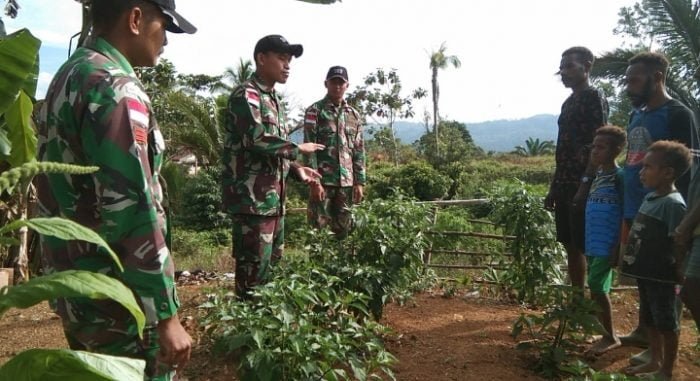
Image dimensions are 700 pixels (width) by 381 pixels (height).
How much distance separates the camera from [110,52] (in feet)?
4.96

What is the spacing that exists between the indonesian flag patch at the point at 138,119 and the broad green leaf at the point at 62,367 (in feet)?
2.28

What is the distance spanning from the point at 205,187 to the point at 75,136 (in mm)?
15047

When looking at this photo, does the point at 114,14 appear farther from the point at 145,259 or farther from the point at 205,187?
the point at 205,187

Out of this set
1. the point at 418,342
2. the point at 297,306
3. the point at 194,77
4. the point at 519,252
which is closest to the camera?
the point at 297,306

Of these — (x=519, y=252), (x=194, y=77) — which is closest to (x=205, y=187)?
(x=194, y=77)

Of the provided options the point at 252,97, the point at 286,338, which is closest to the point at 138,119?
the point at 286,338

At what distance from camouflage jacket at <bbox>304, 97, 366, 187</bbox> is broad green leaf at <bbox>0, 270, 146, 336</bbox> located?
142 inches

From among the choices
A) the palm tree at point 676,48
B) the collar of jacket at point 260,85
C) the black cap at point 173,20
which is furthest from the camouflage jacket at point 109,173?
the palm tree at point 676,48

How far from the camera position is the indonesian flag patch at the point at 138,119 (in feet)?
4.65

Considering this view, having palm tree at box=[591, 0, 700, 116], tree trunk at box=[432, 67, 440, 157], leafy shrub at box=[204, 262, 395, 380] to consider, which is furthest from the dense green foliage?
tree trunk at box=[432, 67, 440, 157]

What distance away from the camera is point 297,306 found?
244 centimetres

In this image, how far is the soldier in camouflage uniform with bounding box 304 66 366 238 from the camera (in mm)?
4504

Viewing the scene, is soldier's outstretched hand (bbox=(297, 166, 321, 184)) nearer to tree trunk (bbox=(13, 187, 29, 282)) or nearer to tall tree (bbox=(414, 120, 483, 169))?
tree trunk (bbox=(13, 187, 29, 282))

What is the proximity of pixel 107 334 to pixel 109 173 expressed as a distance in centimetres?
46
